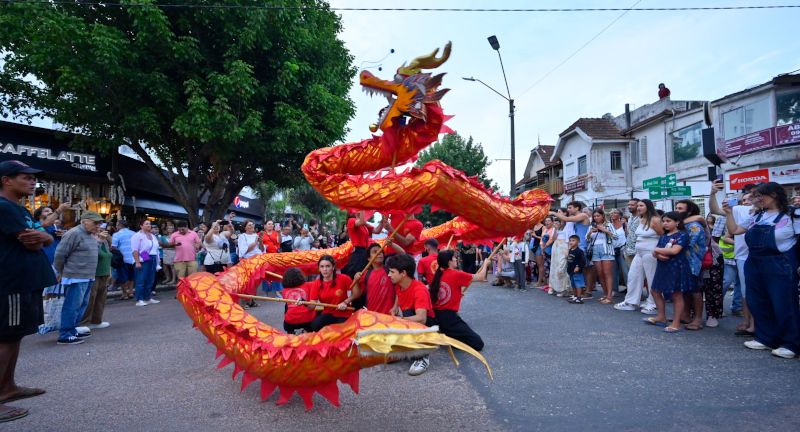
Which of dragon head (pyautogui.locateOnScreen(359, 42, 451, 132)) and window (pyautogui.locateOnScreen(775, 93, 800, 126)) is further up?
window (pyautogui.locateOnScreen(775, 93, 800, 126))

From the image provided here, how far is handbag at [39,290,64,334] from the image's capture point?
17.5 feet

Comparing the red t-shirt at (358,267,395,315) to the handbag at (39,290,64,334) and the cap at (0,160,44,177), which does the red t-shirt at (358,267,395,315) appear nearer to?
the cap at (0,160,44,177)

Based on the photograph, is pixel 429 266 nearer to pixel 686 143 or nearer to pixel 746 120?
pixel 746 120

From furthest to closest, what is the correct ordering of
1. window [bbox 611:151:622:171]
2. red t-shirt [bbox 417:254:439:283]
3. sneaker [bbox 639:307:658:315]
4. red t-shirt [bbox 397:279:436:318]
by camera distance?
window [bbox 611:151:622:171], sneaker [bbox 639:307:658:315], red t-shirt [bbox 417:254:439:283], red t-shirt [bbox 397:279:436:318]

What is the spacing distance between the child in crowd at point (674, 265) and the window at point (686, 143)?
49.9 feet

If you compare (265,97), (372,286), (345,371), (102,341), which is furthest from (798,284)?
(265,97)

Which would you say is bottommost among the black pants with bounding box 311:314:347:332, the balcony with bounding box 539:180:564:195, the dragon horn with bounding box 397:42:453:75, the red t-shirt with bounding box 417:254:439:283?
the black pants with bounding box 311:314:347:332

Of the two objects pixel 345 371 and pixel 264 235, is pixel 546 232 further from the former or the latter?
pixel 345 371

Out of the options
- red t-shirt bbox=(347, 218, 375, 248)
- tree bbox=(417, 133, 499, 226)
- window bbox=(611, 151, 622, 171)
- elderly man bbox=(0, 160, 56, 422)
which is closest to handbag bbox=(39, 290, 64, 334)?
elderly man bbox=(0, 160, 56, 422)

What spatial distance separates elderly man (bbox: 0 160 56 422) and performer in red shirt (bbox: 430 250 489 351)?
3279mm

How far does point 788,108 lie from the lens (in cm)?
1435

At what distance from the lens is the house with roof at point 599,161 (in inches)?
890

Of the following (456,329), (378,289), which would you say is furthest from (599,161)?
(378,289)

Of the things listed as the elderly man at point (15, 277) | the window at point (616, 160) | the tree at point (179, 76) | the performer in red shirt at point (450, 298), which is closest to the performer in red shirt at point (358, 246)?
the performer in red shirt at point (450, 298)
